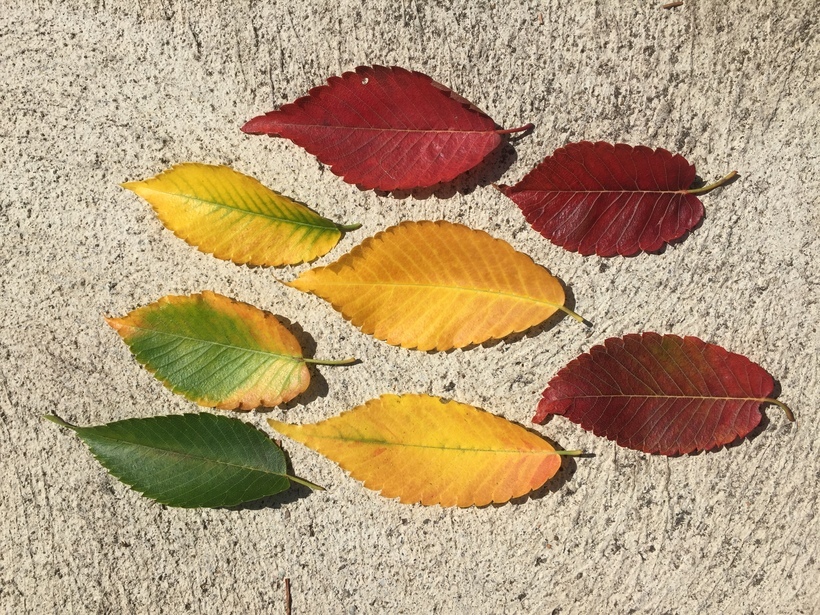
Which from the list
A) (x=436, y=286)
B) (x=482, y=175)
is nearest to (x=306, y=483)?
(x=436, y=286)

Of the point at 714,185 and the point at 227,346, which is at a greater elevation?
the point at 714,185

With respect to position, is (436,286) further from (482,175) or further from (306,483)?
(306,483)

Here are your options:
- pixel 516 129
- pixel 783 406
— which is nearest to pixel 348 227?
pixel 516 129

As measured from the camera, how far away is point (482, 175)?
2.50ft

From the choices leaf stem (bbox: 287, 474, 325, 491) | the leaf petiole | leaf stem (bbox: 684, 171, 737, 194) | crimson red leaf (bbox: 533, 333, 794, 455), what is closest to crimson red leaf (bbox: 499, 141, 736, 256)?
leaf stem (bbox: 684, 171, 737, 194)

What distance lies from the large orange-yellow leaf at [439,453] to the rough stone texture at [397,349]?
0.12 feet

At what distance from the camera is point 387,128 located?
2.37ft

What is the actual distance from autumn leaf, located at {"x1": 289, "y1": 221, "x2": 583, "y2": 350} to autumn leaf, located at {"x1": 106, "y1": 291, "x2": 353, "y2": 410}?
7 centimetres

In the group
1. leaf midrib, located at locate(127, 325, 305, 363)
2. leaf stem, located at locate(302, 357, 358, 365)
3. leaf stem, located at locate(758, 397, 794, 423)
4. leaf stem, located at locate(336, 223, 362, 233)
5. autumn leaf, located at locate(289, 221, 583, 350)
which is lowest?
leaf stem, located at locate(758, 397, 794, 423)

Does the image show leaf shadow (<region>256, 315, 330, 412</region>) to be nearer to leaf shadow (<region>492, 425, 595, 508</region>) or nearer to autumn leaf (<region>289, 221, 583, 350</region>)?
autumn leaf (<region>289, 221, 583, 350</region>)

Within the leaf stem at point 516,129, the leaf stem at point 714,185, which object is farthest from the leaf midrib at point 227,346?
the leaf stem at point 714,185

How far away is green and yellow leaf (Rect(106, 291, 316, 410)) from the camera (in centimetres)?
74

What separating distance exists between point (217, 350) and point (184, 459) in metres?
0.12

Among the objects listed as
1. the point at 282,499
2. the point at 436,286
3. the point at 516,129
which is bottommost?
the point at 282,499
